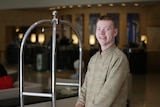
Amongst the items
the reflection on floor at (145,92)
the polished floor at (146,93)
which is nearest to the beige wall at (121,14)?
the reflection on floor at (145,92)

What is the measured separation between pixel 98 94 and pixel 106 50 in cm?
35

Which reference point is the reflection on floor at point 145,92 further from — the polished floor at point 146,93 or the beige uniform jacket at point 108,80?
the beige uniform jacket at point 108,80

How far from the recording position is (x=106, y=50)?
8.07 ft

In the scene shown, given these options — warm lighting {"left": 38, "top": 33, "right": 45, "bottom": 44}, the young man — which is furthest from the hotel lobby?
the young man

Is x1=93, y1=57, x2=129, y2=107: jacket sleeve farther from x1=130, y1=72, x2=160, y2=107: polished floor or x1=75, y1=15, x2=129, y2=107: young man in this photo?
x1=130, y1=72, x2=160, y2=107: polished floor

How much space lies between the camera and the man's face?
2.44m

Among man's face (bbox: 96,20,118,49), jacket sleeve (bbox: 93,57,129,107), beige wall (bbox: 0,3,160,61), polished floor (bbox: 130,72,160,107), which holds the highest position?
beige wall (bbox: 0,3,160,61)

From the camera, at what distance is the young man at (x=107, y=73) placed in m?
2.36

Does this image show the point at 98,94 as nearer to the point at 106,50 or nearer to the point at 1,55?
the point at 106,50

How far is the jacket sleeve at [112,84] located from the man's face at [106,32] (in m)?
0.17

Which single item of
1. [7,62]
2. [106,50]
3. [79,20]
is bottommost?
[7,62]

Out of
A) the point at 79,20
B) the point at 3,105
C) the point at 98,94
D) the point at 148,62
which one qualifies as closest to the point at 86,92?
the point at 98,94

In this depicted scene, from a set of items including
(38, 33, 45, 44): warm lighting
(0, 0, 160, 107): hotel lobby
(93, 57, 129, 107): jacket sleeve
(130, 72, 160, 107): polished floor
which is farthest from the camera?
(38, 33, 45, 44): warm lighting

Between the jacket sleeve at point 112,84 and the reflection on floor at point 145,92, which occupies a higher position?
the jacket sleeve at point 112,84
